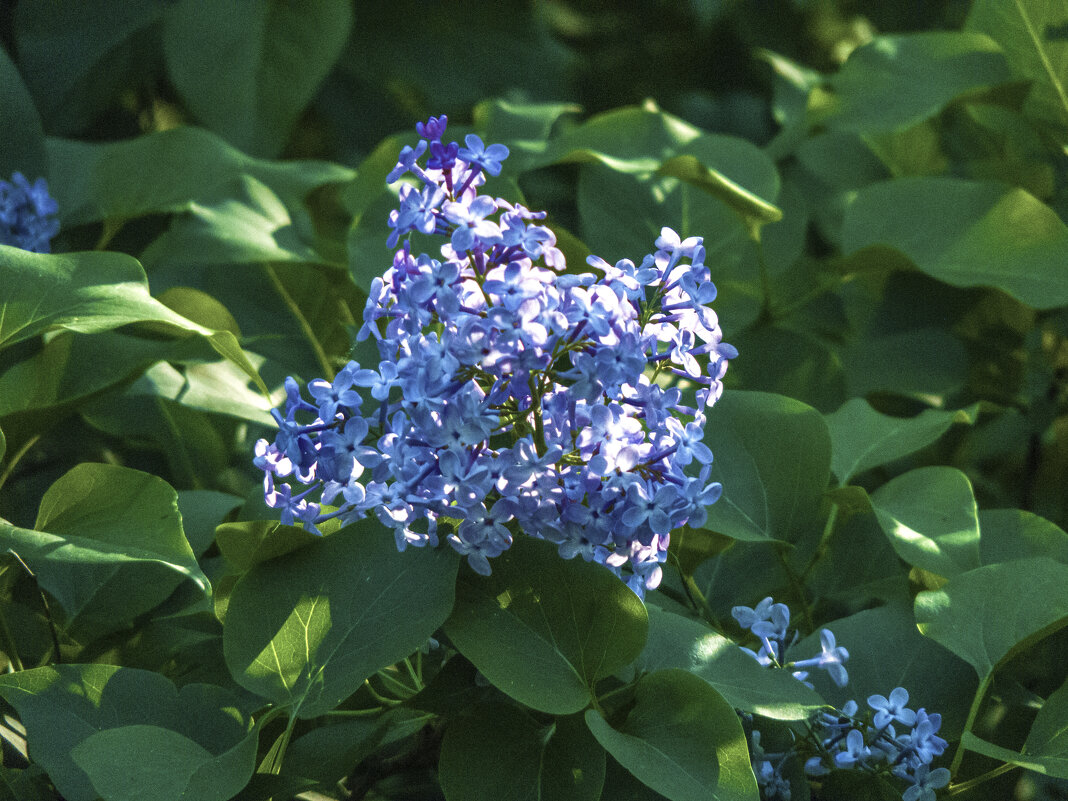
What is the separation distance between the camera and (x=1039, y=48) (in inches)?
35.5

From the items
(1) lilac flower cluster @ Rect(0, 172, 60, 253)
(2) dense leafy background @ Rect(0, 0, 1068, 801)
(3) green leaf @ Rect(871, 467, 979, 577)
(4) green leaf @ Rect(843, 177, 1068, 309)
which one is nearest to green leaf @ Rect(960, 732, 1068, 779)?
(2) dense leafy background @ Rect(0, 0, 1068, 801)

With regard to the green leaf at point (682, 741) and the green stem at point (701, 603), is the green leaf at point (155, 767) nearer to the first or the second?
the green leaf at point (682, 741)

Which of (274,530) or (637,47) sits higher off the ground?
(274,530)

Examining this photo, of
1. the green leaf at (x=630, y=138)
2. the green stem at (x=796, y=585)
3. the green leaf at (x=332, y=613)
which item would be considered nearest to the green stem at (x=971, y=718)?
the green stem at (x=796, y=585)

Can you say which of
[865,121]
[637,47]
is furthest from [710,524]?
[637,47]

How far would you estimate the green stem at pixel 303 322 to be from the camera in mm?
787

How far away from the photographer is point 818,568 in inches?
26.5

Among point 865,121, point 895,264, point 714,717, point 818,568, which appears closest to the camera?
point 714,717

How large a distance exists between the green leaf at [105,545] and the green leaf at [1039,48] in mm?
833

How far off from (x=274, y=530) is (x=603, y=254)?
0.44 meters

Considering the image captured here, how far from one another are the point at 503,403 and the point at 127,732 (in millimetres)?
222

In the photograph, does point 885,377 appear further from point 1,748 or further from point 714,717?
point 1,748

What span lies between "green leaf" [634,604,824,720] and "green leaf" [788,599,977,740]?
0.25ft

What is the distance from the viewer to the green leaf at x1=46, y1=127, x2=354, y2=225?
85 centimetres
